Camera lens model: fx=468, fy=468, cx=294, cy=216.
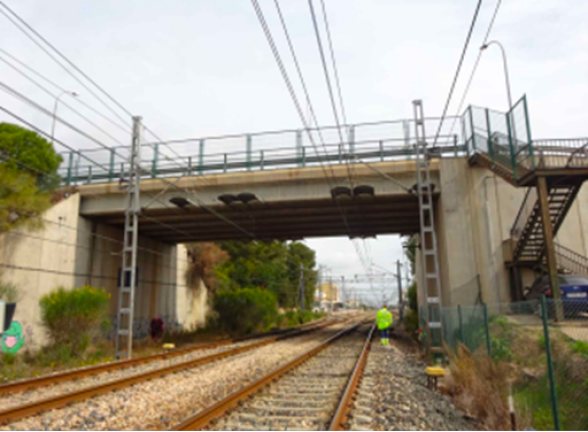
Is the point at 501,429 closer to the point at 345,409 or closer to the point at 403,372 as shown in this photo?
the point at 345,409

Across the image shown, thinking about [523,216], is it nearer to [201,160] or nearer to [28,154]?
[201,160]

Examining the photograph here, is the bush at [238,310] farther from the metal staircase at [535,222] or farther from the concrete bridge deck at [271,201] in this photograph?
the metal staircase at [535,222]

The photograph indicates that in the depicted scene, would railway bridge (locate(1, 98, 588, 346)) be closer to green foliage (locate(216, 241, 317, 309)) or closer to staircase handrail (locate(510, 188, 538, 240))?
staircase handrail (locate(510, 188, 538, 240))

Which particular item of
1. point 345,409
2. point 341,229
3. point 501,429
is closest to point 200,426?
point 345,409

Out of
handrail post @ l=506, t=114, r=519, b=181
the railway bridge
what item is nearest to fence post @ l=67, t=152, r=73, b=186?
the railway bridge

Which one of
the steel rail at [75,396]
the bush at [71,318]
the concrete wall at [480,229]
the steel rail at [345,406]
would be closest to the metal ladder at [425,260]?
the concrete wall at [480,229]

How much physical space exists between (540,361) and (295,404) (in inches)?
245

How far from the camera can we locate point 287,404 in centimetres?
920

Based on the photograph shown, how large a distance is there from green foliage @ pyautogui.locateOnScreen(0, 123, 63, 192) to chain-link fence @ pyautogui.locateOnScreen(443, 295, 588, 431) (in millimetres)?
18964

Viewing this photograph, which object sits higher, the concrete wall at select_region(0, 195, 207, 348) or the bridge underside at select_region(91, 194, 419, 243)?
the bridge underside at select_region(91, 194, 419, 243)

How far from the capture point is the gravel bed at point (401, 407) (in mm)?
7613

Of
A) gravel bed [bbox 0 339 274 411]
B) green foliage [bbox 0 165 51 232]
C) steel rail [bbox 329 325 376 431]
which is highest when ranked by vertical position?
green foliage [bbox 0 165 51 232]

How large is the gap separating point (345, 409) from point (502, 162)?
13.9 meters

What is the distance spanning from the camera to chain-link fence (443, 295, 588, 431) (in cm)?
798
